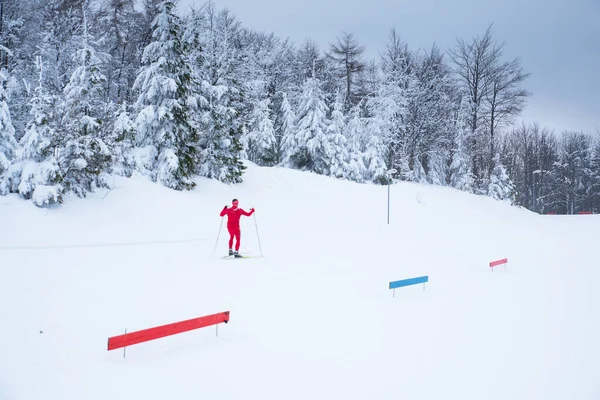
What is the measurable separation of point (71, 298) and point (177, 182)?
38.7 feet

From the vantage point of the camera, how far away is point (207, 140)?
21.1 m

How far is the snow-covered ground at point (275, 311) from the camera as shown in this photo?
14.8 feet

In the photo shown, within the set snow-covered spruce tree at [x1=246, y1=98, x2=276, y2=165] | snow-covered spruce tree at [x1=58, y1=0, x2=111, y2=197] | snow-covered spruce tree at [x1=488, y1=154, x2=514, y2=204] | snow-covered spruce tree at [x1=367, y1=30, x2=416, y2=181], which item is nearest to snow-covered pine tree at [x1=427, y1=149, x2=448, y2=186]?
snow-covered spruce tree at [x1=367, y1=30, x2=416, y2=181]

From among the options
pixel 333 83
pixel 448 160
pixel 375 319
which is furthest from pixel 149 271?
pixel 448 160

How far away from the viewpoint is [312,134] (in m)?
30.6

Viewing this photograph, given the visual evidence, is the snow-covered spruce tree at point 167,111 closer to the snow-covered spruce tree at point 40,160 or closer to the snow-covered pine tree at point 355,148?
the snow-covered spruce tree at point 40,160

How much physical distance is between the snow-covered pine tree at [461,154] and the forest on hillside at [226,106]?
6.3 inches

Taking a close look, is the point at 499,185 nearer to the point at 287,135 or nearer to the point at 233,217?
the point at 287,135

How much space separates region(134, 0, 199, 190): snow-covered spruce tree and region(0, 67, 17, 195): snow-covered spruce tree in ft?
17.5

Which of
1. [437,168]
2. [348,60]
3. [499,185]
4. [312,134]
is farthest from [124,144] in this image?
[499,185]

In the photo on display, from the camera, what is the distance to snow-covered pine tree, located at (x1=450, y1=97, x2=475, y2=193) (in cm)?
3594

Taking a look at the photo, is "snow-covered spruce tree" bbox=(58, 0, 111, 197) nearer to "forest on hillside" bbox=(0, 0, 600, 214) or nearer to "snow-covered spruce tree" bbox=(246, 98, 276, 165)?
"forest on hillside" bbox=(0, 0, 600, 214)

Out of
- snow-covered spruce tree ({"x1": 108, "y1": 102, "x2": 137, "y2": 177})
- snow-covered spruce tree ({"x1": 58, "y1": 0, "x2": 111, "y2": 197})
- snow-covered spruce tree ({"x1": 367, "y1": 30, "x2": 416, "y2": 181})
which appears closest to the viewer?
snow-covered spruce tree ({"x1": 58, "y1": 0, "x2": 111, "y2": 197})

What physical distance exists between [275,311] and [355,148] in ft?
85.2
